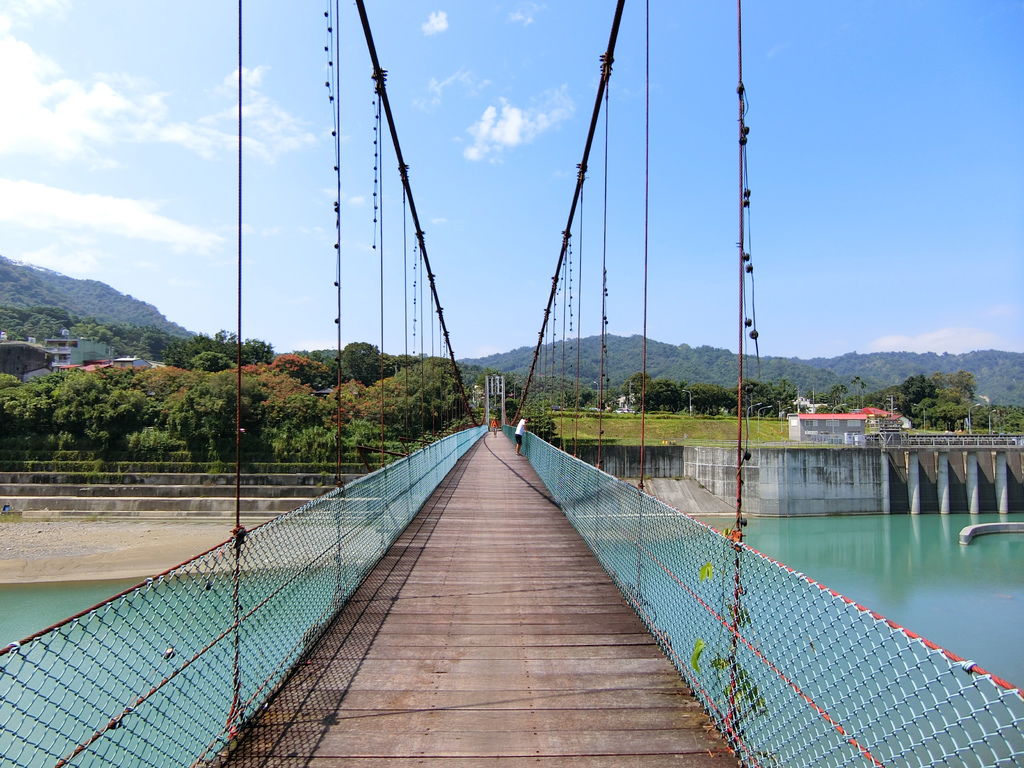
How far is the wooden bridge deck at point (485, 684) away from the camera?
211 centimetres

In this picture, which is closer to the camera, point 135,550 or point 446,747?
point 446,747

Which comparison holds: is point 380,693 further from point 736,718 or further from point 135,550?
point 135,550

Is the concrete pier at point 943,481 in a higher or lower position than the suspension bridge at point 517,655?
lower

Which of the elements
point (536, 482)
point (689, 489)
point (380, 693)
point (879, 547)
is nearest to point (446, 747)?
point (380, 693)

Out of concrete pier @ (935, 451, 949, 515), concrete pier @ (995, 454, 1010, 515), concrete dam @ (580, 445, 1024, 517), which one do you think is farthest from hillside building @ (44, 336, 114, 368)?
concrete pier @ (995, 454, 1010, 515)

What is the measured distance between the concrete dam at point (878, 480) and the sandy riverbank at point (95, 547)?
2242cm

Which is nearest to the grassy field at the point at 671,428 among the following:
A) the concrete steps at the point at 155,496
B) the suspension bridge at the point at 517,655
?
the concrete steps at the point at 155,496

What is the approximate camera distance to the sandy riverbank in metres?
17.3

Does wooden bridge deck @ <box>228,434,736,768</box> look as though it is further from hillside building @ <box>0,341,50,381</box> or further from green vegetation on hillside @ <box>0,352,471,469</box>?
hillside building @ <box>0,341,50,381</box>

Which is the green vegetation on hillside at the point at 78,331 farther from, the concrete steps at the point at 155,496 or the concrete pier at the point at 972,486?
the concrete pier at the point at 972,486

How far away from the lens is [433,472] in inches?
340

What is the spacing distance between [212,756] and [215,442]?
29363 millimetres

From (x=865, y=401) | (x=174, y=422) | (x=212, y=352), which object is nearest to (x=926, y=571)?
(x=174, y=422)

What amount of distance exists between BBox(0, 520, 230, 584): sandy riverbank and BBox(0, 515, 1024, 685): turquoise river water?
87 centimetres
